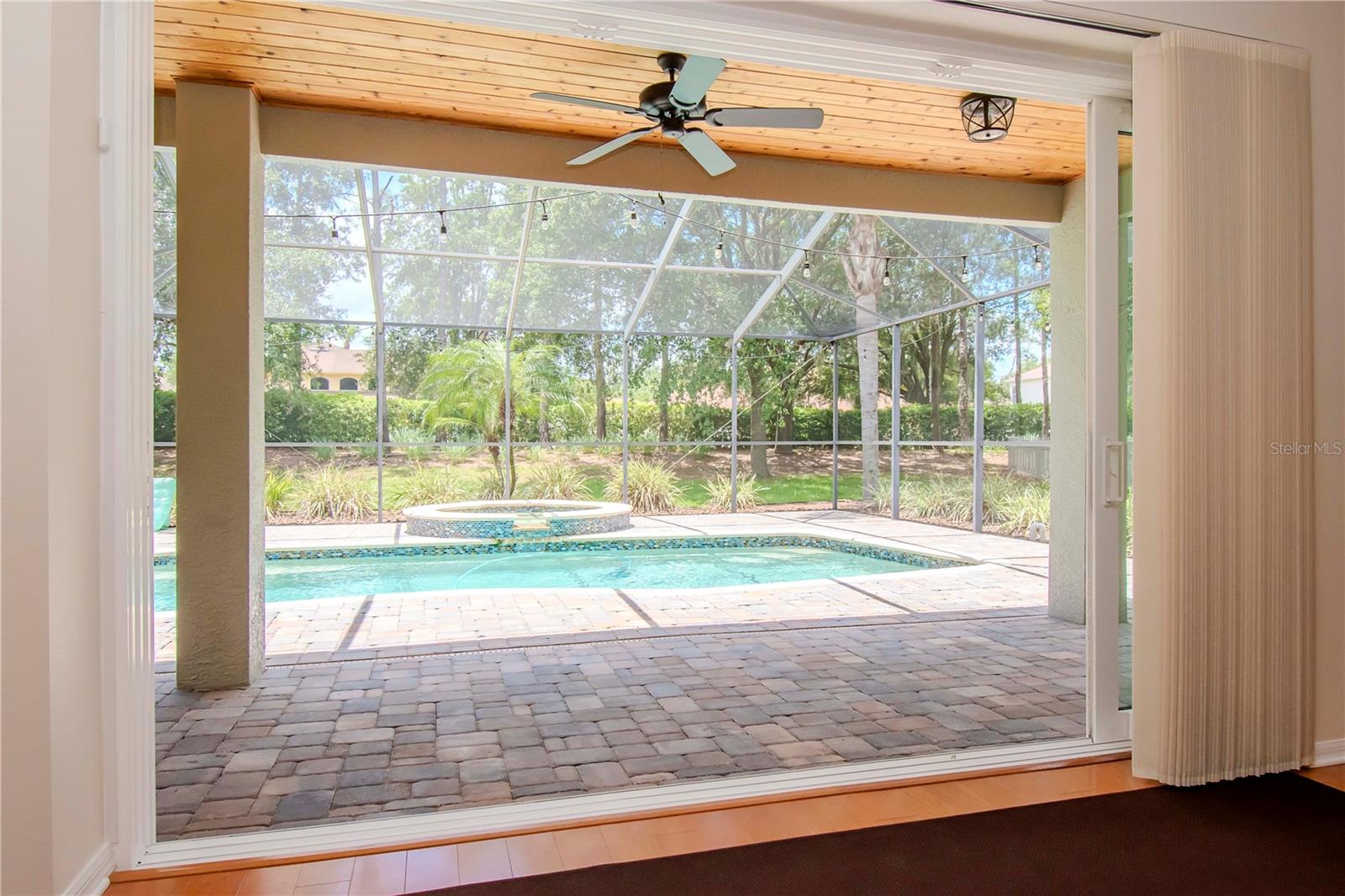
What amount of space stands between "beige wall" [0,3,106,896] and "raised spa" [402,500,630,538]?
6.81m

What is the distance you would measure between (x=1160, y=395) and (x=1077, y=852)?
1.44 m

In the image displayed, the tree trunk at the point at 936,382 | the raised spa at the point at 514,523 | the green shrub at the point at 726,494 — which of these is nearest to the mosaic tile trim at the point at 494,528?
the raised spa at the point at 514,523

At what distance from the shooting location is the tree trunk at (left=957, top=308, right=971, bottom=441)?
1036 centimetres

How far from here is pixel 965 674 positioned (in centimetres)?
406

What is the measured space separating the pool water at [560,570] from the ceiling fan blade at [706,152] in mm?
3787

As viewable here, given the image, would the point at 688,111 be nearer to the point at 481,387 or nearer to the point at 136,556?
the point at 136,556

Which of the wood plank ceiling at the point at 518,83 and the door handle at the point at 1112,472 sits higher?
the wood plank ceiling at the point at 518,83

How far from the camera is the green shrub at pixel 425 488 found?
10945 millimetres

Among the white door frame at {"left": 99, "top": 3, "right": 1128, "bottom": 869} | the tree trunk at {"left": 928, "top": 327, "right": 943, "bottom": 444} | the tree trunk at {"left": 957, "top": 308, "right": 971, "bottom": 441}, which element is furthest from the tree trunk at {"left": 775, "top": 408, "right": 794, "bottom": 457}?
the white door frame at {"left": 99, "top": 3, "right": 1128, "bottom": 869}

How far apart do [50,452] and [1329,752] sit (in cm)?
399

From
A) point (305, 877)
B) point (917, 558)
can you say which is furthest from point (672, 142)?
point (917, 558)

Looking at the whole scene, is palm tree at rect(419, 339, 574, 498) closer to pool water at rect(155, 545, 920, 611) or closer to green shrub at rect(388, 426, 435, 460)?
green shrub at rect(388, 426, 435, 460)

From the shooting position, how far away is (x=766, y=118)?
3.84 metres

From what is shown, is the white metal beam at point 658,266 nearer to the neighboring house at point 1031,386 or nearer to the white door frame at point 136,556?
the neighboring house at point 1031,386
